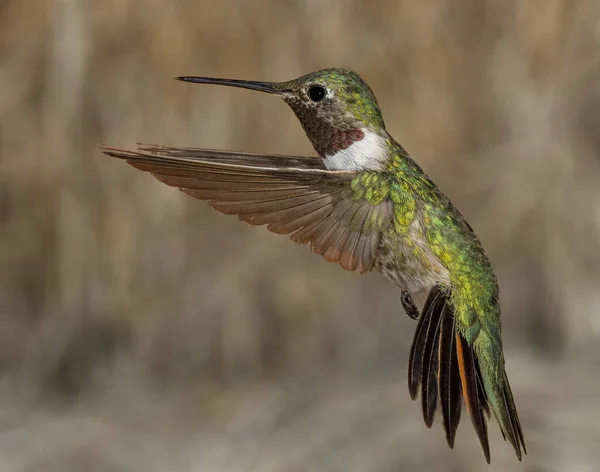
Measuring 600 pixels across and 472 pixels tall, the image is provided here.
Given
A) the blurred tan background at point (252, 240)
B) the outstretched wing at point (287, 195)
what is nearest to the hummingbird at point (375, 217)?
the outstretched wing at point (287, 195)

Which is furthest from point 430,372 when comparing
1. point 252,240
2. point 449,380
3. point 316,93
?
point 252,240

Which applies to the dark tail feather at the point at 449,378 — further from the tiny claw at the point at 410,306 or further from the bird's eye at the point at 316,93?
the bird's eye at the point at 316,93

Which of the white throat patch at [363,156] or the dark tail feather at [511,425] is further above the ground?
the white throat patch at [363,156]

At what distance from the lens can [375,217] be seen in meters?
0.82

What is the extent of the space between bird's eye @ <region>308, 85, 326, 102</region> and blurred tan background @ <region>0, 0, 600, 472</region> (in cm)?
210

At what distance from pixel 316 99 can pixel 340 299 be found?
2325 millimetres

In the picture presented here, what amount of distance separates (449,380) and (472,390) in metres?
0.02

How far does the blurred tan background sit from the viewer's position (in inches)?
114

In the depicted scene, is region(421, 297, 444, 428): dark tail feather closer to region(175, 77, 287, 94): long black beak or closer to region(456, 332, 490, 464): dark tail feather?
region(456, 332, 490, 464): dark tail feather

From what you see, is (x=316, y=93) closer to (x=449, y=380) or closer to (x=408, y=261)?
(x=408, y=261)

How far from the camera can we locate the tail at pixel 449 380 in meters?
0.75

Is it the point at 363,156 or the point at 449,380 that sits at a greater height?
the point at 363,156

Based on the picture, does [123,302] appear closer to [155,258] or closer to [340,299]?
[155,258]

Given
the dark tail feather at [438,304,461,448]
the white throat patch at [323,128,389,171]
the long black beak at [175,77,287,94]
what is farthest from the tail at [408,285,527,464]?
the long black beak at [175,77,287,94]
